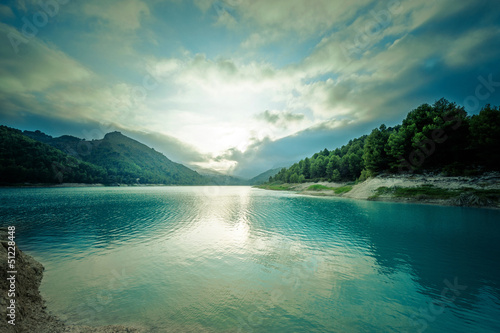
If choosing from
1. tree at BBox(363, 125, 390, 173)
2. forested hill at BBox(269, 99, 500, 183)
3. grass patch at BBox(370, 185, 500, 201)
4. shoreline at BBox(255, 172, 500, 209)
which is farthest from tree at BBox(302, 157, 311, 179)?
grass patch at BBox(370, 185, 500, 201)

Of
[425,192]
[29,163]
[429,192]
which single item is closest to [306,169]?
[425,192]

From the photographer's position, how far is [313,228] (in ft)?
83.2

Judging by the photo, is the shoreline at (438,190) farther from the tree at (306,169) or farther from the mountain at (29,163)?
the mountain at (29,163)

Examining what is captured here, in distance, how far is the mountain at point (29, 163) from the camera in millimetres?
126938

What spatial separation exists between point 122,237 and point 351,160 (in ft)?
372

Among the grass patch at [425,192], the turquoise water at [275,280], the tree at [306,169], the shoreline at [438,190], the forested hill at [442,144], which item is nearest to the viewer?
the turquoise water at [275,280]

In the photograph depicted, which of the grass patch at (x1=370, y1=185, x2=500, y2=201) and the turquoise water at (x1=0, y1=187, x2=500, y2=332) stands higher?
the grass patch at (x1=370, y1=185, x2=500, y2=201)

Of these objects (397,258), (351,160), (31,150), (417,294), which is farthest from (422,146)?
(31,150)

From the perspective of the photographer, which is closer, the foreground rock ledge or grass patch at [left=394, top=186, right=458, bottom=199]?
the foreground rock ledge

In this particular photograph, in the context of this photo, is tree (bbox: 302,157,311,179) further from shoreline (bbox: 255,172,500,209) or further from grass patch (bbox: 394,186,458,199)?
grass patch (bbox: 394,186,458,199)

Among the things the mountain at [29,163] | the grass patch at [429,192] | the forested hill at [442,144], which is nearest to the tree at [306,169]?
the forested hill at [442,144]

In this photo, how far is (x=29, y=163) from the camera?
472 feet

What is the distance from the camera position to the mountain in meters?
127

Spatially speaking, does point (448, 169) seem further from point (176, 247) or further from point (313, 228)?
point (176, 247)
